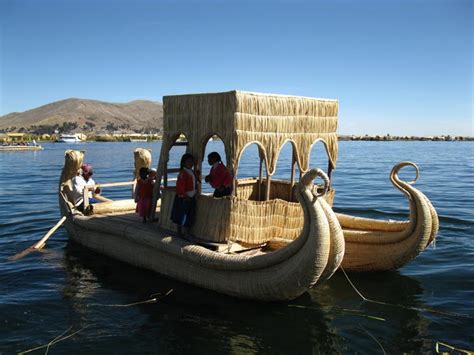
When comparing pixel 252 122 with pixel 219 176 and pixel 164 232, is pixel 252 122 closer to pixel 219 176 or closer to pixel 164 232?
pixel 219 176

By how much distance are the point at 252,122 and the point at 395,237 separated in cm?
339

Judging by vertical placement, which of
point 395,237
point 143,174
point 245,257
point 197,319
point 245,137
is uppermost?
point 245,137

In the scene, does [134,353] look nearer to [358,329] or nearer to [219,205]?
[219,205]

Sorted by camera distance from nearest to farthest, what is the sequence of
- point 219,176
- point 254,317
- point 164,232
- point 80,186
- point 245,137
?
point 254,317 → point 245,137 → point 219,176 → point 164,232 → point 80,186

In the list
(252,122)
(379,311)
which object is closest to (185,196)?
(252,122)

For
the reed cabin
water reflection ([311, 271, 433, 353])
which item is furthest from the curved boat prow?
the reed cabin

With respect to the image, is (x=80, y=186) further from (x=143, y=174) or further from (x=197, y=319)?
(x=197, y=319)

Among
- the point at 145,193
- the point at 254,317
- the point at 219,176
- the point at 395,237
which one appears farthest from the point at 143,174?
the point at 395,237

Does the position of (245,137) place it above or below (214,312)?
above

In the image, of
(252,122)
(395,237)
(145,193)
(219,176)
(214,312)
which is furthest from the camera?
(145,193)

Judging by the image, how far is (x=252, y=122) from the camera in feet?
26.0

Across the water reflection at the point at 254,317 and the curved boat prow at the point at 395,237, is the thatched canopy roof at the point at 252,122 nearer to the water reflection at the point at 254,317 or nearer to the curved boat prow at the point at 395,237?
the curved boat prow at the point at 395,237

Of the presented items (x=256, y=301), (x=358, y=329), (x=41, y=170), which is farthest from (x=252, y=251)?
(x=41, y=170)

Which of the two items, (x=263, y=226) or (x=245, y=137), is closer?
(x=245, y=137)
